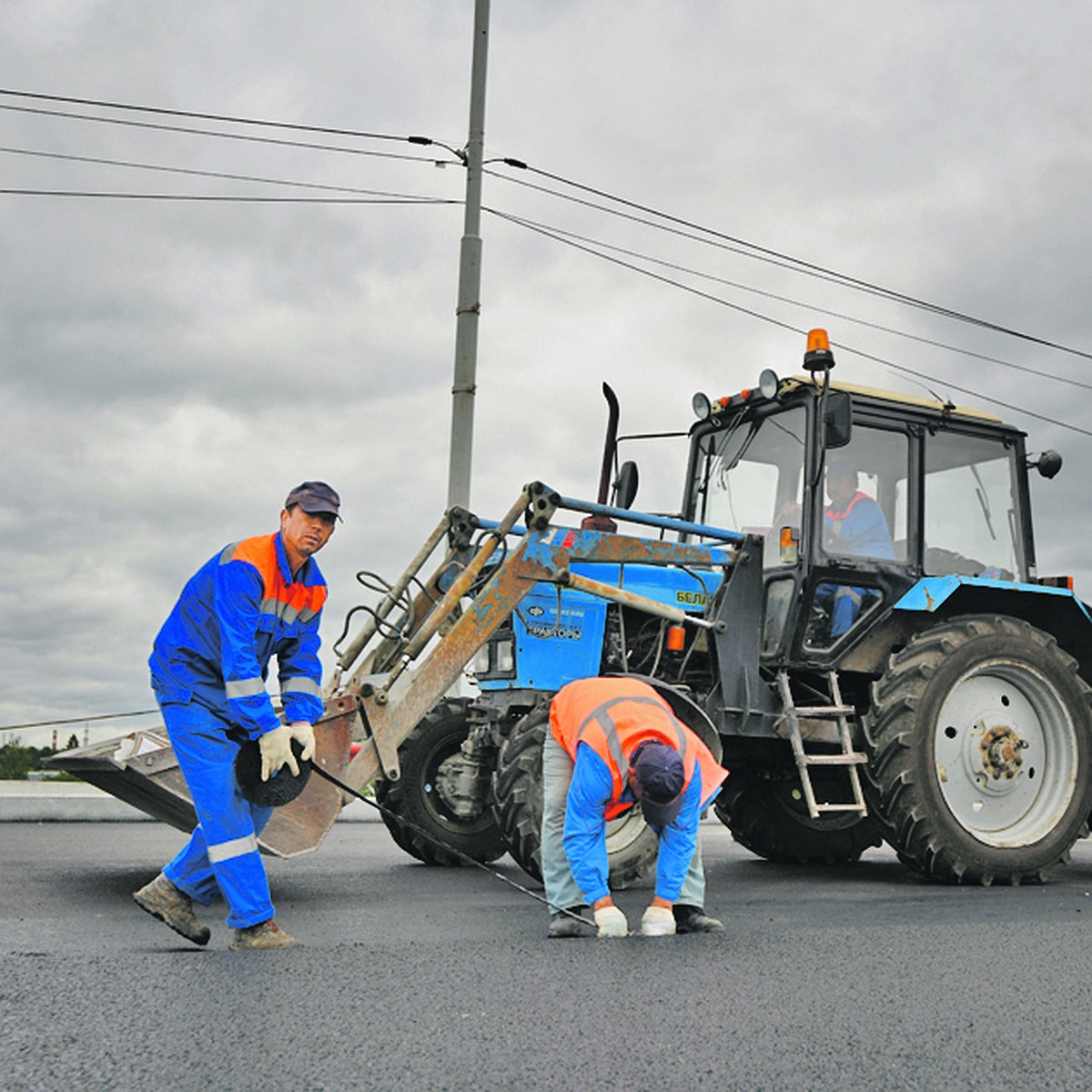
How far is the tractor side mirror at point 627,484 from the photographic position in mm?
8836

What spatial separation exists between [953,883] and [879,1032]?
434cm

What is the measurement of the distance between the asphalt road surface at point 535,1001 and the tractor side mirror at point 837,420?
263 centimetres

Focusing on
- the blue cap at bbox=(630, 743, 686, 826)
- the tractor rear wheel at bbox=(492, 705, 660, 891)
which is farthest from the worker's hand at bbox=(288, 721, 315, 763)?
the tractor rear wheel at bbox=(492, 705, 660, 891)

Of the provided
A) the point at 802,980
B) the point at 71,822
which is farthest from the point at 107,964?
the point at 71,822

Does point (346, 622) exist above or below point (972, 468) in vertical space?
below

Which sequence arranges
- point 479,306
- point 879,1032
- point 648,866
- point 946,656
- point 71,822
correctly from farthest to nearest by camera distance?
1. point 479,306
2. point 71,822
3. point 946,656
4. point 648,866
5. point 879,1032

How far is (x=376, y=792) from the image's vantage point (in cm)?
881

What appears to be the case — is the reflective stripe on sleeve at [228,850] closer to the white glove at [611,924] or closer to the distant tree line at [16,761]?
the white glove at [611,924]

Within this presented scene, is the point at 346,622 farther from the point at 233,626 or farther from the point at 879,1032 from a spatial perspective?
the point at 879,1032

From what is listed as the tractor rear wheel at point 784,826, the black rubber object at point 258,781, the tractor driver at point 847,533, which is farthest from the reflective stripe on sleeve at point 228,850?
the tractor rear wheel at point 784,826

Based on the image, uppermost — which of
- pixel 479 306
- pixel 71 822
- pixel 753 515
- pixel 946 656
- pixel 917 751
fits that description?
pixel 479 306

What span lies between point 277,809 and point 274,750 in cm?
169

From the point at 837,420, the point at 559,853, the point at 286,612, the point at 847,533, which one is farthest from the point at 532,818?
the point at 837,420

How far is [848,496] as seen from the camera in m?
8.35
